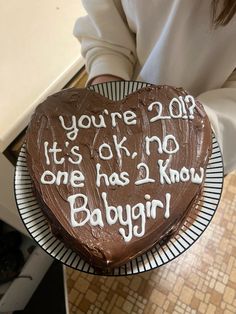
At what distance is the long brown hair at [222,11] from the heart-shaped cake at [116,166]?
0.10 m

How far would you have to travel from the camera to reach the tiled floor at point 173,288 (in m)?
0.52

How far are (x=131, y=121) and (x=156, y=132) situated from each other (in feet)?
0.12

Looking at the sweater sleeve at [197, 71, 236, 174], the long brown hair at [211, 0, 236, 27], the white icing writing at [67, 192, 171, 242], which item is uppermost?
the long brown hair at [211, 0, 236, 27]

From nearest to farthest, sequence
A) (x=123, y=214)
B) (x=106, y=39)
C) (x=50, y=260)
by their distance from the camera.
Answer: (x=123, y=214) < (x=106, y=39) < (x=50, y=260)

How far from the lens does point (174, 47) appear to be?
0.43 metres

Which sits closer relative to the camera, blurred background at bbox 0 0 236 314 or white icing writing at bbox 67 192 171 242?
white icing writing at bbox 67 192 171 242

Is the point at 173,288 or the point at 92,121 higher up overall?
the point at 92,121

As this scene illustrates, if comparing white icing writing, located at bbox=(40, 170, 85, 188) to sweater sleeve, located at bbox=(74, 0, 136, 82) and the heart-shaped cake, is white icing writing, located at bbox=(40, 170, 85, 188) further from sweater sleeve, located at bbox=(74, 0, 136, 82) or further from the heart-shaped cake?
sweater sleeve, located at bbox=(74, 0, 136, 82)

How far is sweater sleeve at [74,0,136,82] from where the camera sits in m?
0.49

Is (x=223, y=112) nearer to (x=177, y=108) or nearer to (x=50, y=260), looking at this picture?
(x=177, y=108)

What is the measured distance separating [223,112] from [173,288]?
12.6 inches

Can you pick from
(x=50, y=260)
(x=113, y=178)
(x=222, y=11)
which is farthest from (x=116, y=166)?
(x=50, y=260)

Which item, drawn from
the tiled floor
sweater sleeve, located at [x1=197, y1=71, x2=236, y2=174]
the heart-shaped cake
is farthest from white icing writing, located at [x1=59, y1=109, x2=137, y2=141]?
the tiled floor

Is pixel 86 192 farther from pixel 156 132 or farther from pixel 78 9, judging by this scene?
pixel 78 9
